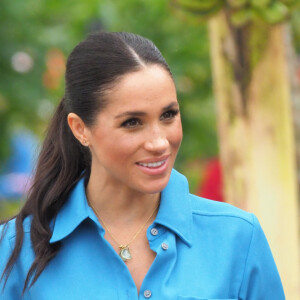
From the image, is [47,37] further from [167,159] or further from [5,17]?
[167,159]

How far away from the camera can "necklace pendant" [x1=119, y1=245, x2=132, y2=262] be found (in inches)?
106

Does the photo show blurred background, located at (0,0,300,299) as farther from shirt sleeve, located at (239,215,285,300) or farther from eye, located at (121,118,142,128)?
shirt sleeve, located at (239,215,285,300)

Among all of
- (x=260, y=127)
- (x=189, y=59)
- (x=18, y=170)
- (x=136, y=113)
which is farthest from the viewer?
(x=18, y=170)

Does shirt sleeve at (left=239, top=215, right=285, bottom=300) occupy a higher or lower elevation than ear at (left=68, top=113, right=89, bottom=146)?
lower

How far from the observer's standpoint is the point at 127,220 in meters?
2.79

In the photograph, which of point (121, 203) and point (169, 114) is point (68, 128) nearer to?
point (121, 203)

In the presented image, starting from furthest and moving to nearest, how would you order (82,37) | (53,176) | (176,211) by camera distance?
(82,37) < (53,176) < (176,211)

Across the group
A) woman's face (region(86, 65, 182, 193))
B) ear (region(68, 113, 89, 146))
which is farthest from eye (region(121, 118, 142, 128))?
ear (region(68, 113, 89, 146))

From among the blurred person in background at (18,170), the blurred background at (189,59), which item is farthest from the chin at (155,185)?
the blurred person in background at (18,170)

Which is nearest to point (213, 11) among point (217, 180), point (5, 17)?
point (217, 180)

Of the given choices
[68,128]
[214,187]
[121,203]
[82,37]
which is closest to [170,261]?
[121,203]

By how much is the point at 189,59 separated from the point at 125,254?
3670mm

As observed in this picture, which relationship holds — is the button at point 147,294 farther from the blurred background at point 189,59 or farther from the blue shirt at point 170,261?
the blurred background at point 189,59

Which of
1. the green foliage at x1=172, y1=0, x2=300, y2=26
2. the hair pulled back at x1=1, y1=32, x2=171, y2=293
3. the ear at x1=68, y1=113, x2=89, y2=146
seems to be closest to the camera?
the hair pulled back at x1=1, y1=32, x2=171, y2=293
